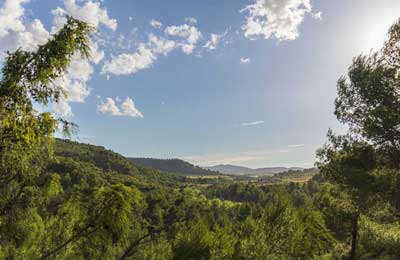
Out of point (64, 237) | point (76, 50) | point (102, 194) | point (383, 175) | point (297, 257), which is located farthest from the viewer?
point (297, 257)

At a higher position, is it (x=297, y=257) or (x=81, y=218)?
(x=81, y=218)

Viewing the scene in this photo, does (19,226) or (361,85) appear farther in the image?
(361,85)

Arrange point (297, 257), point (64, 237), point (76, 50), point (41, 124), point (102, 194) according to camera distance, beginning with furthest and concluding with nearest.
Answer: point (297, 257) → point (64, 237) → point (102, 194) → point (76, 50) → point (41, 124)

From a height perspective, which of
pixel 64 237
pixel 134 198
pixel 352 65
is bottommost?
pixel 64 237

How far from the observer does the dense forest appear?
4395mm

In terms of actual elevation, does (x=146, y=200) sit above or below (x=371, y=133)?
below

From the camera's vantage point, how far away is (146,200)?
32.2 feet

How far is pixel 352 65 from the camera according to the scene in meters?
12.2

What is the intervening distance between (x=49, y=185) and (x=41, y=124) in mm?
1357

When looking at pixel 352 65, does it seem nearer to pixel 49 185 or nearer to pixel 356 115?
pixel 356 115

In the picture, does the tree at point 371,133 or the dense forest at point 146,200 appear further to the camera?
the tree at point 371,133

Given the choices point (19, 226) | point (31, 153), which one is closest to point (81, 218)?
point (19, 226)

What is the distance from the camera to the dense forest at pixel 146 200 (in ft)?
14.4

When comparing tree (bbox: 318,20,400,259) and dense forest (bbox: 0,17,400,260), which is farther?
tree (bbox: 318,20,400,259)
